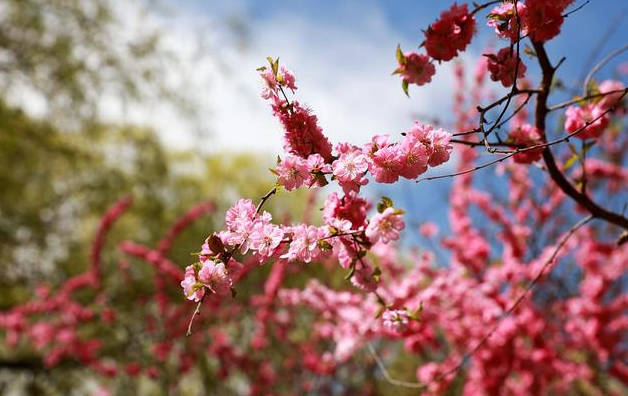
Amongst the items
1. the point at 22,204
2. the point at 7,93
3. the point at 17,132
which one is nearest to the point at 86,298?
the point at 22,204

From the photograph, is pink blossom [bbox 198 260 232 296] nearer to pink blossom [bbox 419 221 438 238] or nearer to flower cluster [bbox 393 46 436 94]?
flower cluster [bbox 393 46 436 94]

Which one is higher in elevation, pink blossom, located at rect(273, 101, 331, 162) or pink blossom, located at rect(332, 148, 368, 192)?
pink blossom, located at rect(273, 101, 331, 162)

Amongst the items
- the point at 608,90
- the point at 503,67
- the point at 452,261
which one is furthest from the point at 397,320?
the point at 452,261

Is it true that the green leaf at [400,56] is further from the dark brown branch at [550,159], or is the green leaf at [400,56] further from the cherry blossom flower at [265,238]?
the cherry blossom flower at [265,238]

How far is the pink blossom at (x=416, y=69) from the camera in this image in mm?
1735

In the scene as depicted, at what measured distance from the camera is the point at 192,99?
7.34 meters

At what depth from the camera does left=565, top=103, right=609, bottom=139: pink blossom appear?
179 centimetres

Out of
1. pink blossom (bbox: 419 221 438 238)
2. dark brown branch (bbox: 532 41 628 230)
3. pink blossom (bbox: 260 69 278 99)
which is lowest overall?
pink blossom (bbox: 260 69 278 99)

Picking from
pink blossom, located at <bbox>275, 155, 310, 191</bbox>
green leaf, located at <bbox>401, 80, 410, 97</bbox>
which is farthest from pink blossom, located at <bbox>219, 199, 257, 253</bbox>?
green leaf, located at <bbox>401, 80, 410, 97</bbox>

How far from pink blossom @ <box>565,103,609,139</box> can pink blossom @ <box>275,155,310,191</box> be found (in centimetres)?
105

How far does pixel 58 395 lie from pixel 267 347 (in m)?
4.13

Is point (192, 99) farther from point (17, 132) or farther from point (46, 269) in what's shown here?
point (46, 269)

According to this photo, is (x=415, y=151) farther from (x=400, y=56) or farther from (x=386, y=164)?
(x=400, y=56)

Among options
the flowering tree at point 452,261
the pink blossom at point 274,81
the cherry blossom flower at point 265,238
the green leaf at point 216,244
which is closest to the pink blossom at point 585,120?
the flowering tree at point 452,261
